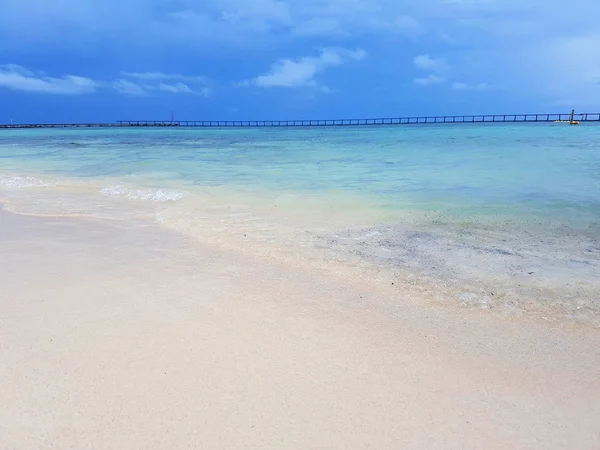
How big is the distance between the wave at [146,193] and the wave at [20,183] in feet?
5.37

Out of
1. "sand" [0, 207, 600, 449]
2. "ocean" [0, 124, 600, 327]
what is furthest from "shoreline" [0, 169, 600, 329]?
"sand" [0, 207, 600, 449]

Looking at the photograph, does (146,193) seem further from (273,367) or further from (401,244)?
(273,367)

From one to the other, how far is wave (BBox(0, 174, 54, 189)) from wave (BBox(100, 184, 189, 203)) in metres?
1.64

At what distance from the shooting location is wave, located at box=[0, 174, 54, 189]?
29.4ft

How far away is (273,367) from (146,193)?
20.6 feet

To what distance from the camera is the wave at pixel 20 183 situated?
353 inches

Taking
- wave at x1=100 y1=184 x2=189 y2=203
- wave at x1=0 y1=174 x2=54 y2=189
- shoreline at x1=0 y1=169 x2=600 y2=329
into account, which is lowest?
shoreline at x1=0 y1=169 x2=600 y2=329

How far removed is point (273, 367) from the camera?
228 cm

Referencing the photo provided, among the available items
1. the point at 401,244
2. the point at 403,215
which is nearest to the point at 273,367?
the point at 401,244

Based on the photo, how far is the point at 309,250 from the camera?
438 centimetres

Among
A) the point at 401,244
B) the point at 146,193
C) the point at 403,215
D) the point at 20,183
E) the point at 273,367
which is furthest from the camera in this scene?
the point at 20,183

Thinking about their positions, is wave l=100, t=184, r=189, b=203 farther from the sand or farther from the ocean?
the sand

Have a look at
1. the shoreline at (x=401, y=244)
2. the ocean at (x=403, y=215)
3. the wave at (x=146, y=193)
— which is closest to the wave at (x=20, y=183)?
the ocean at (x=403, y=215)

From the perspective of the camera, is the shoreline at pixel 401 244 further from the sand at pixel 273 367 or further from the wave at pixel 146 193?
the sand at pixel 273 367
